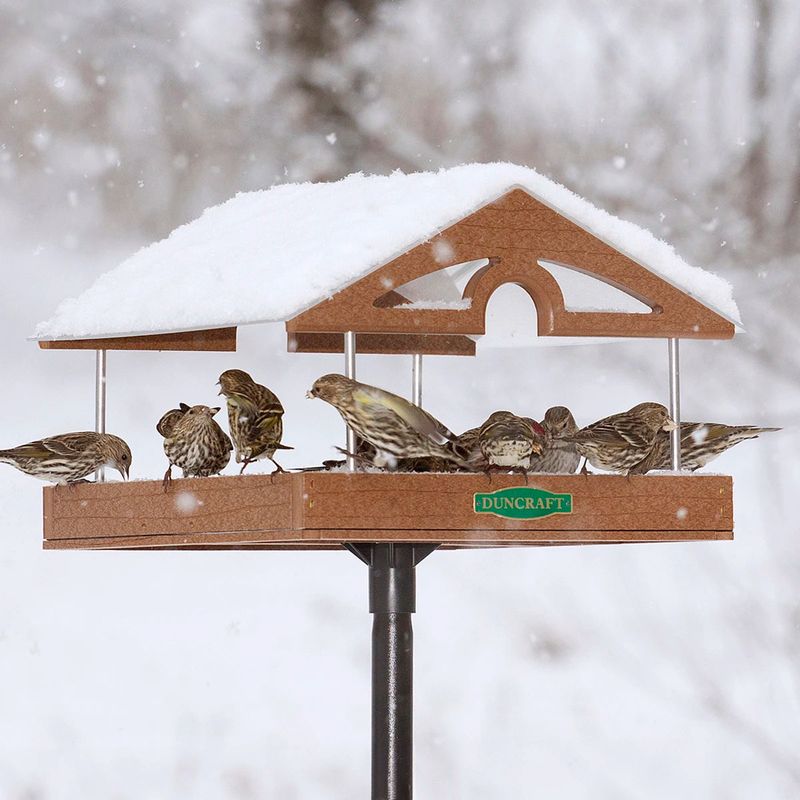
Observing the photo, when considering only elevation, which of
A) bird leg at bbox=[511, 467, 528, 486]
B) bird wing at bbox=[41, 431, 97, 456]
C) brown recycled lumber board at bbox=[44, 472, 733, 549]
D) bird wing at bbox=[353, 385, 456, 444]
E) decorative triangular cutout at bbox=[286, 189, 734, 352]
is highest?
decorative triangular cutout at bbox=[286, 189, 734, 352]

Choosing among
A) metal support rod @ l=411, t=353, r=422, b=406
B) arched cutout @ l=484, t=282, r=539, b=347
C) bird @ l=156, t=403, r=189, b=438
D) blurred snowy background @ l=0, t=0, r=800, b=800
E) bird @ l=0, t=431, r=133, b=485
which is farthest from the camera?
blurred snowy background @ l=0, t=0, r=800, b=800

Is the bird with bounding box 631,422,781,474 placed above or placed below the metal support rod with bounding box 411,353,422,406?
below

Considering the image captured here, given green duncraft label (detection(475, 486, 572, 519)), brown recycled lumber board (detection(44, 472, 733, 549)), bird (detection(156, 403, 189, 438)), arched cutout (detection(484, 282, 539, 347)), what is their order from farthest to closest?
1. arched cutout (detection(484, 282, 539, 347))
2. bird (detection(156, 403, 189, 438))
3. green duncraft label (detection(475, 486, 572, 519))
4. brown recycled lumber board (detection(44, 472, 733, 549))

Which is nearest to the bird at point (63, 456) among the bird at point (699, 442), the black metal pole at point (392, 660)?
the black metal pole at point (392, 660)

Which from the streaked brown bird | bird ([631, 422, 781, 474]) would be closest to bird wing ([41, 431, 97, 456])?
the streaked brown bird

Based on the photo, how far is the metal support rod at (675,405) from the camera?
4.91 m

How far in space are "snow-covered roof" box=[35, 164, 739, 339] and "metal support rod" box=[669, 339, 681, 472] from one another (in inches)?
8.5

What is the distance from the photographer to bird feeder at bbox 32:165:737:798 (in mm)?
4293

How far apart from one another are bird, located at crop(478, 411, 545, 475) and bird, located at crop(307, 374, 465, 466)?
4.5 inches

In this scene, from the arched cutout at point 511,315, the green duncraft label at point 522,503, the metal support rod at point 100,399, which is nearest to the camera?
the green duncraft label at point 522,503

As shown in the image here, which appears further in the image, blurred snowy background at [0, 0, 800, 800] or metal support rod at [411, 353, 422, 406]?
blurred snowy background at [0, 0, 800, 800]

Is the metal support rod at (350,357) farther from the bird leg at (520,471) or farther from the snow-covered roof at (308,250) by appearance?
the bird leg at (520,471)

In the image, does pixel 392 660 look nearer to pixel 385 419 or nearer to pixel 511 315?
pixel 385 419

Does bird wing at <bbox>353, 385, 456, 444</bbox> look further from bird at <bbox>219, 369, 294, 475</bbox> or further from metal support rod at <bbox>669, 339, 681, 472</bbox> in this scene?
metal support rod at <bbox>669, 339, 681, 472</bbox>
